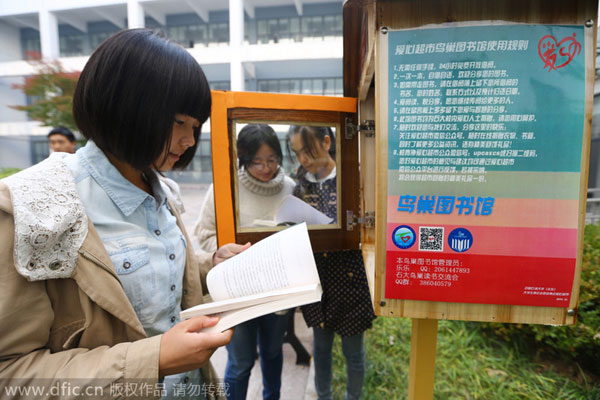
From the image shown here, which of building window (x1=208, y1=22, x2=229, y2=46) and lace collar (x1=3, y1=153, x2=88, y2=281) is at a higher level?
building window (x1=208, y1=22, x2=229, y2=46)

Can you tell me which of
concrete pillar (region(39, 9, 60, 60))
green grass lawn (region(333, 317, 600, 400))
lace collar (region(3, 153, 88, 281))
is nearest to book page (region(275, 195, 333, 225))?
lace collar (region(3, 153, 88, 281))

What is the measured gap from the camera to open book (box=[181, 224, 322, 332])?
2.26ft

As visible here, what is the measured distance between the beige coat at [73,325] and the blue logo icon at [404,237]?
630mm

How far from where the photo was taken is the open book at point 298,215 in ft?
3.68

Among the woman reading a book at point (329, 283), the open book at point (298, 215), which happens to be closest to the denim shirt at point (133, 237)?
the open book at point (298, 215)

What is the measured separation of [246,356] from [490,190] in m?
1.57

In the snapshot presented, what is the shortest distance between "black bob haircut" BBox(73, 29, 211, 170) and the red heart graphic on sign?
0.86 m

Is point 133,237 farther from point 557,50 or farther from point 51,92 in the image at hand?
point 51,92

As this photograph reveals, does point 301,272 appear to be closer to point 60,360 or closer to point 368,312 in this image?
point 60,360

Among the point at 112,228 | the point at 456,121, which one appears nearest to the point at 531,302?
the point at 456,121

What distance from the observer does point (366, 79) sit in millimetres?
922

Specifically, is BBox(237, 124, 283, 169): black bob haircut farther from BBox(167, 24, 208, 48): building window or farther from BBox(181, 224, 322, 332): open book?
BBox(167, 24, 208, 48): building window

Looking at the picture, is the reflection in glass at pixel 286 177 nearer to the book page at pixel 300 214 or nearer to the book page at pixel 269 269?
the book page at pixel 300 214

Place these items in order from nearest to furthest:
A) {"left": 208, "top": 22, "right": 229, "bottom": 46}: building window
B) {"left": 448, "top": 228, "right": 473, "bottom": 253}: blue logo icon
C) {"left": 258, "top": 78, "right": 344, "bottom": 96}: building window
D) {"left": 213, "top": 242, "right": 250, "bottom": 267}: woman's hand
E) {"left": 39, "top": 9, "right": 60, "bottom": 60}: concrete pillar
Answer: {"left": 448, "top": 228, "right": 473, "bottom": 253}: blue logo icon → {"left": 213, "top": 242, "right": 250, "bottom": 267}: woman's hand → {"left": 39, "top": 9, "right": 60, "bottom": 60}: concrete pillar → {"left": 208, "top": 22, "right": 229, "bottom": 46}: building window → {"left": 258, "top": 78, "right": 344, "bottom": 96}: building window
